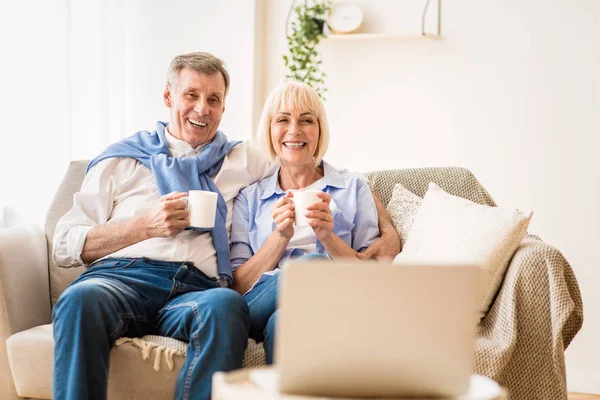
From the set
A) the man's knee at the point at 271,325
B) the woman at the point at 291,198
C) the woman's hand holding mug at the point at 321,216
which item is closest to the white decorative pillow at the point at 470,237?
the woman at the point at 291,198

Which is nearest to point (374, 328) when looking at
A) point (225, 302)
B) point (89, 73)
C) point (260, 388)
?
point (260, 388)

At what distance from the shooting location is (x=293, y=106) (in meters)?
2.37

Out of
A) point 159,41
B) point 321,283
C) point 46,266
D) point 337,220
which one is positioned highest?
point 159,41

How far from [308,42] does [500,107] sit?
0.95 metres

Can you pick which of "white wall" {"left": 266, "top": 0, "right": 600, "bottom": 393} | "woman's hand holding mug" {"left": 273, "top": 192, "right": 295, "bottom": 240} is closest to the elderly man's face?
"woman's hand holding mug" {"left": 273, "top": 192, "right": 295, "bottom": 240}

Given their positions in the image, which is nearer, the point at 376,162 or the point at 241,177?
the point at 241,177

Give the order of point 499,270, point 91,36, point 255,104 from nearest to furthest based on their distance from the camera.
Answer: point 499,270
point 91,36
point 255,104

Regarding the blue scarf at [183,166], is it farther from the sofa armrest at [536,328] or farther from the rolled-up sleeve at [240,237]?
the sofa armrest at [536,328]

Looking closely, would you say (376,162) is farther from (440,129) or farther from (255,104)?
(255,104)

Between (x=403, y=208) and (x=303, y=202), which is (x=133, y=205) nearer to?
(x=303, y=202)

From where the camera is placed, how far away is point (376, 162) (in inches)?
146

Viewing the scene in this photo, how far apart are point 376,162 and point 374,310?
2.62 metres

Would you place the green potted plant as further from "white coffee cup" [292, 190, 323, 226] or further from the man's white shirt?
"white coffee cup" [292, 190, 323, 226]

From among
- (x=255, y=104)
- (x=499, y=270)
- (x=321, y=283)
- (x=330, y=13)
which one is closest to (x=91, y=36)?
(x=255, y=104)
